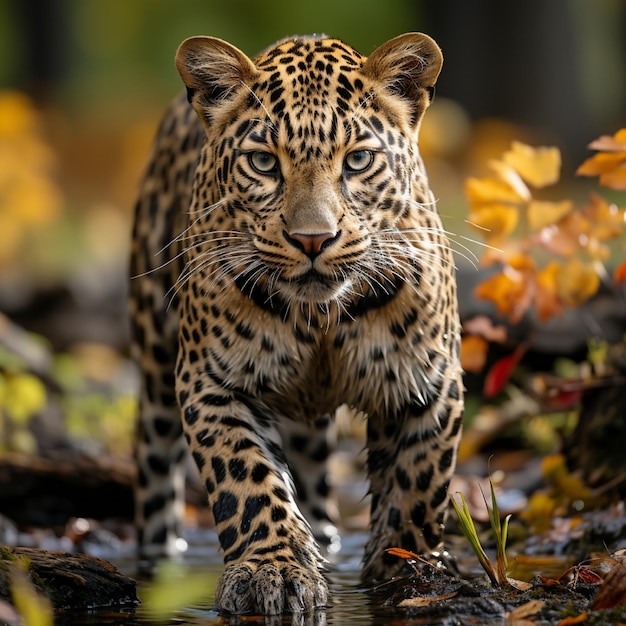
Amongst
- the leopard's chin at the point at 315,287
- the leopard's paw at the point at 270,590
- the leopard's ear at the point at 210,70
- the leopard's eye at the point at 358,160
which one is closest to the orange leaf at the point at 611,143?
the leopard's eye at the point at 358,160

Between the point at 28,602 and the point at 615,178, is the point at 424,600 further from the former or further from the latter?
the point at 615,178

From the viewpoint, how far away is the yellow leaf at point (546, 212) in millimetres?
7125

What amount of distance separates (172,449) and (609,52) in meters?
28.4

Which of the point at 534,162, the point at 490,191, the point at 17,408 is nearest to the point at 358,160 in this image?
the point at 490,191

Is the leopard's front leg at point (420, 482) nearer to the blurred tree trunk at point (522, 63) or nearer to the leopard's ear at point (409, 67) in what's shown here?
the leopard's ear at point (409, 67)

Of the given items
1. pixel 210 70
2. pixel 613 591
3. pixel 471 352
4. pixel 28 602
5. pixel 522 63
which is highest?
pixel 210 70

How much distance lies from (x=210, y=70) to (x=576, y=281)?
2375mm

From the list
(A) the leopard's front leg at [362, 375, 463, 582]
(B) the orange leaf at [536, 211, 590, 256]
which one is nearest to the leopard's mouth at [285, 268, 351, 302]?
(A) the leopard's front leg at [362, 375, 463, 582]

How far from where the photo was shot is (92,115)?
27812 mm

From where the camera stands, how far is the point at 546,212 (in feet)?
23.4

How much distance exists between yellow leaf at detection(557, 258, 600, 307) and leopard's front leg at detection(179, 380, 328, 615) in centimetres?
199

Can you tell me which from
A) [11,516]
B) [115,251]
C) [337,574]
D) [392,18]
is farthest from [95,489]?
[392,18]

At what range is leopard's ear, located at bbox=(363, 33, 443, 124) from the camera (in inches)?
230

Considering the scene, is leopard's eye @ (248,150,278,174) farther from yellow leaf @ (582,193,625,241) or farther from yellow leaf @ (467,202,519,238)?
yellow leaf @ (582,193,625,241)
